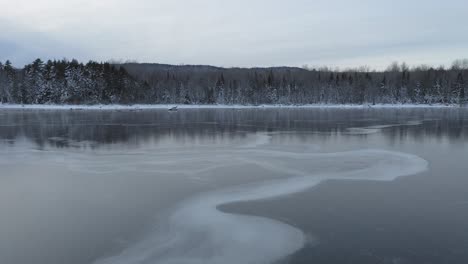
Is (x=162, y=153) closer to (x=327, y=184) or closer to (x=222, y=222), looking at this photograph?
(x=327, y=184)

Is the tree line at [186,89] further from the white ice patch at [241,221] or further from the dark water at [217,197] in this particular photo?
the white ice patch at [241,221]

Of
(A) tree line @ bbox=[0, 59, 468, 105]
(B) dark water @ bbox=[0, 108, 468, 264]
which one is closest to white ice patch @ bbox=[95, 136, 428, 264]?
(B) dark water @ bbox=[0, 108, 468, 264]

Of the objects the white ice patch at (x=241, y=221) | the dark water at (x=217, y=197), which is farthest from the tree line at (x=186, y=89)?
the white ice patch at (x=241, y=221)

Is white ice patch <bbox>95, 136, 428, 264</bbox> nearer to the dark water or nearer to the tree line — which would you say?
the dark water

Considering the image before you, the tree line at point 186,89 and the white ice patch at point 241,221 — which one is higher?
the tree line at point 186,89

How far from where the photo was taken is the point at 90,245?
5.75 metres

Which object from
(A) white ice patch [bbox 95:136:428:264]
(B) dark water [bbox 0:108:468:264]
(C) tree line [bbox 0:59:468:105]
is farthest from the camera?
(C) tree line [bbox 0:59:468:105]

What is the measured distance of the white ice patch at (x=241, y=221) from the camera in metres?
5.43

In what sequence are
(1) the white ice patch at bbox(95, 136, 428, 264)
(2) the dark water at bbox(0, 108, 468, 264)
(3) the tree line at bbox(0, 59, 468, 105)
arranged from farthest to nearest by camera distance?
(3) the tree line at bbox(0, 59, 468, 105) < (2) the dark water at bbox(0, 108, 468, 264) < (1) the white ice patch at bbox(95, 136, 428, 264)

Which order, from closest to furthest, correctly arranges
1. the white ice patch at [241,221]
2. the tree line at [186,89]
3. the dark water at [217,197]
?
the white ice patch at [241,221]
the dark water at [217,197]
the tree line at [186,89]

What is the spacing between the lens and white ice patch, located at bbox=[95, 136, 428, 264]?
5.43m

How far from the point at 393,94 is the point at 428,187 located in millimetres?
84003

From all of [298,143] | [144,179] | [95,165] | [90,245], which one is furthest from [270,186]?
[298,143]

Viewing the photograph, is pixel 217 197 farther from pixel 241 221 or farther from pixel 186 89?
pixel 186 89
